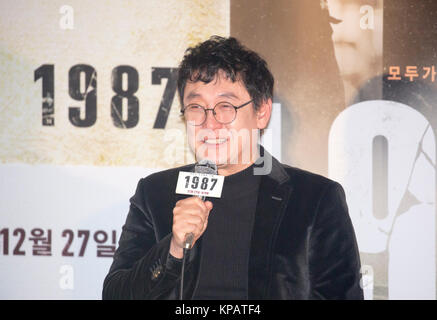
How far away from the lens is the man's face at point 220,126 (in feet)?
6.96

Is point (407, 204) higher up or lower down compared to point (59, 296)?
higher up

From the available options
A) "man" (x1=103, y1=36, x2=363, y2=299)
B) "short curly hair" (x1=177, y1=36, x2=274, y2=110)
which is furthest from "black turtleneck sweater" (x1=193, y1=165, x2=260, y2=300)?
"short curly hair" (x1=177, y1=36, x2=274, y2=110)

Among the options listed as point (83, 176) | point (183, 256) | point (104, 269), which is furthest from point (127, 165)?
point (183, 256)

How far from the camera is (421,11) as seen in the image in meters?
2.82

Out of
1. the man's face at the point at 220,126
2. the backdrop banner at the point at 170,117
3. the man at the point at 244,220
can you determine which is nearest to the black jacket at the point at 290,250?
the man at the point at 244,220

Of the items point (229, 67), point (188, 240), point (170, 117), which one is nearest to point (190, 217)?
point (188, 240)

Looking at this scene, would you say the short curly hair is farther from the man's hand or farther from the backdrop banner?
the man's hand

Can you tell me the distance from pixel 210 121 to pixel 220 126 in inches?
2.1

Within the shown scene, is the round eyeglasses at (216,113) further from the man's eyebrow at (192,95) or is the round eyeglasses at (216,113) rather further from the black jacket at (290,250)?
the black jacket at (290,250)
